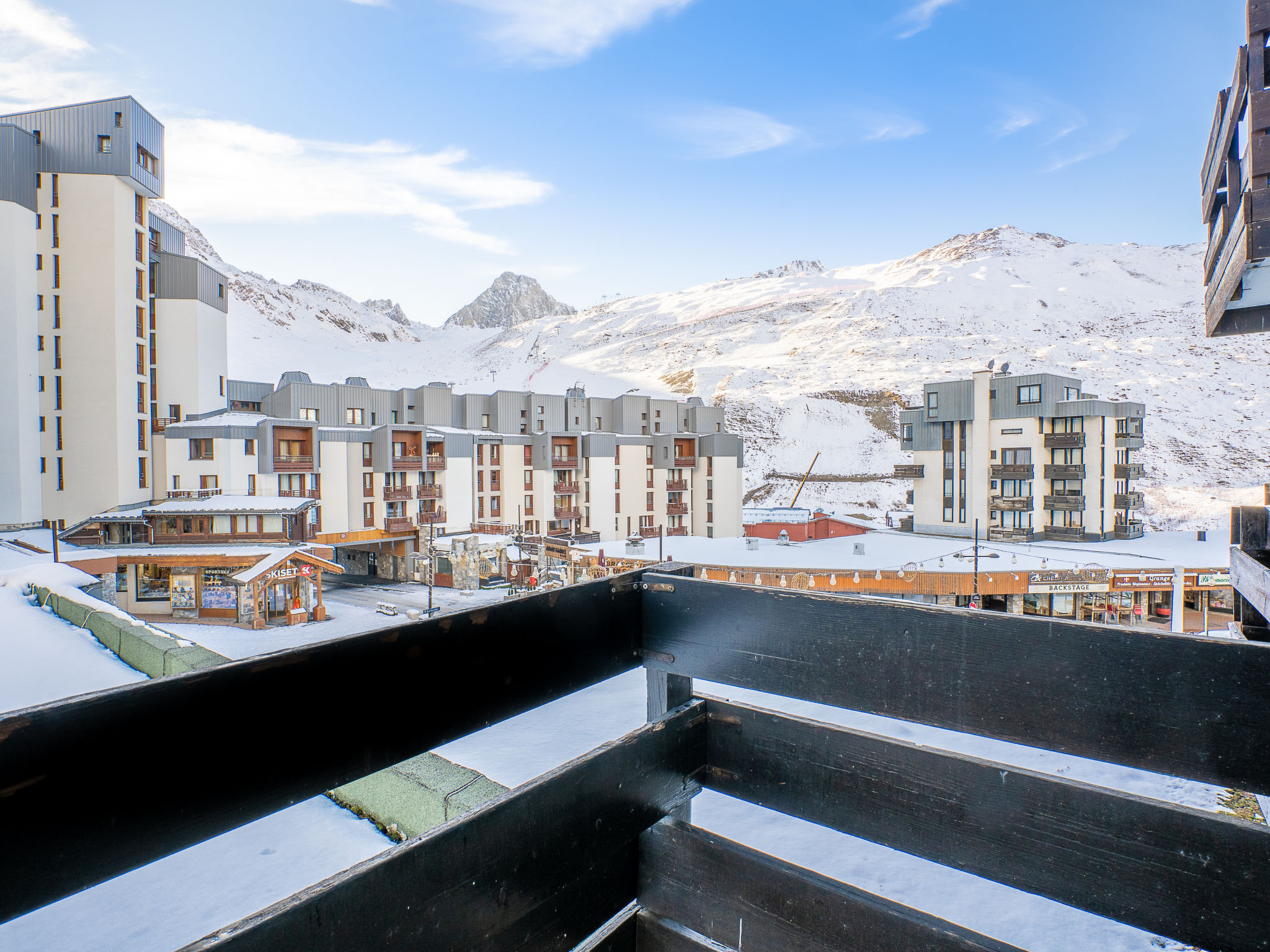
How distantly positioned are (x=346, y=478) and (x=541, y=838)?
3066 cm

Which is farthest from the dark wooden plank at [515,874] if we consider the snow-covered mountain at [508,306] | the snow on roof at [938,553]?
the snow-covered mountain at [508,306]

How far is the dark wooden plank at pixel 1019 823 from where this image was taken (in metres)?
1.06

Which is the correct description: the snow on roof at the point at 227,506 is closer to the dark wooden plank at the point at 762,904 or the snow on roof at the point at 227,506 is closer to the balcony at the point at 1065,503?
the dark wooden plank at the point at 762,904

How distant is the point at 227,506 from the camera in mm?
21922

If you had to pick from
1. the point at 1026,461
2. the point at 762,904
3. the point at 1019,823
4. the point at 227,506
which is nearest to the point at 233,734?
the point at 762,904

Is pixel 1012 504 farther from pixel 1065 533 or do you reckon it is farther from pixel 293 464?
pixel 293 464

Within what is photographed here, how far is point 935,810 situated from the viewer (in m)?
1.29

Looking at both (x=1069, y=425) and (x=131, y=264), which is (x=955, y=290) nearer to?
(x=1069, y=425)

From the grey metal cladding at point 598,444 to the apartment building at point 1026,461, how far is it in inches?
556

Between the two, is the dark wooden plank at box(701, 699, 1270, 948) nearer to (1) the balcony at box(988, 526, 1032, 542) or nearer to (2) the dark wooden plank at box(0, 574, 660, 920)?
(2) the dark wooden plank at box(0, 574, 660, 920)

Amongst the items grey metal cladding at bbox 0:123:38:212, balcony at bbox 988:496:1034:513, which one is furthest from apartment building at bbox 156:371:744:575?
balcony at bbox 988:496:1034:513

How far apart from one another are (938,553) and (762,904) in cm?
2474

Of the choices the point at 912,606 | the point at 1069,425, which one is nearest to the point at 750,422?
the point at 1069,425

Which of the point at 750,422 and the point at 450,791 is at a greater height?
the point at 750,422
